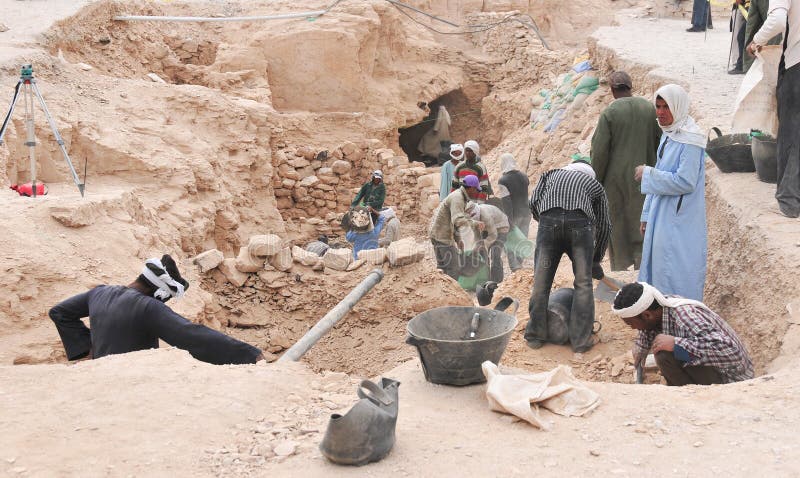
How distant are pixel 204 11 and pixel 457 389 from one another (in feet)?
45.4

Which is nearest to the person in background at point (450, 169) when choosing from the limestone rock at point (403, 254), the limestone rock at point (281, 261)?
the limestone rock at point (403, 254)

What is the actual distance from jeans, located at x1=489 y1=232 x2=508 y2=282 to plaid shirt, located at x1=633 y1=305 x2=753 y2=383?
13.6 feet

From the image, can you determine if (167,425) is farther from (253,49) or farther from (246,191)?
(253,49)

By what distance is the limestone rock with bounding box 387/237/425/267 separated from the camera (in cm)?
723

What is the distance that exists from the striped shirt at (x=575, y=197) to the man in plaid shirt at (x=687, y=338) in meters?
1.22

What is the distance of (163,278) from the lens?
4410 millimetres

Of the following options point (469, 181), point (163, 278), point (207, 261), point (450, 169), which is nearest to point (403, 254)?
point (469, 181)

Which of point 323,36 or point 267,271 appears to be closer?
point 267,271

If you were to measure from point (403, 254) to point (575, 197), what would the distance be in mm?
2299

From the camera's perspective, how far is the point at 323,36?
14844 mm

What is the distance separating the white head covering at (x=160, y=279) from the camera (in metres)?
4.39

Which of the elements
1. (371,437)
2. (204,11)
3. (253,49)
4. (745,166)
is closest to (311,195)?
(253,49)

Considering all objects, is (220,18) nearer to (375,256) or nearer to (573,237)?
(375,256)

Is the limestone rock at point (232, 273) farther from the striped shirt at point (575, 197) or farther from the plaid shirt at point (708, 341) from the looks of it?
the plaid shirt at point (708, 341)
